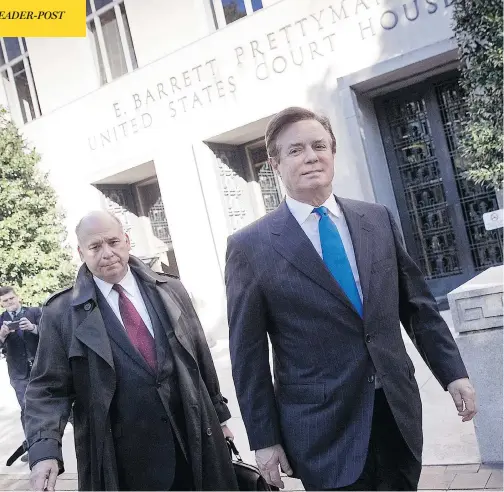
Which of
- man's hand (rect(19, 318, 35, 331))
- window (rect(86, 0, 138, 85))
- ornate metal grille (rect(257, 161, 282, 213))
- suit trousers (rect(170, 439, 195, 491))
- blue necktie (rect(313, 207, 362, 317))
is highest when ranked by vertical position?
window (rect(86, 0, 138, 85))

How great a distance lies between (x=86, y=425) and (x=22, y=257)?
5753mm

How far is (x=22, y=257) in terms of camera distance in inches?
300

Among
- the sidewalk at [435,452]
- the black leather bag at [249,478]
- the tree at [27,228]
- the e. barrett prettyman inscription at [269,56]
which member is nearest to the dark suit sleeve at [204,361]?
the black leather bag at [249,478]

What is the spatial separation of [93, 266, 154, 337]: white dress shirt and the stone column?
5.15 feet

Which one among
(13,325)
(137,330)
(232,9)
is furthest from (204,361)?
(232,9)

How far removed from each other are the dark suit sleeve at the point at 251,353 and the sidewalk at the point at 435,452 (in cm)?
163

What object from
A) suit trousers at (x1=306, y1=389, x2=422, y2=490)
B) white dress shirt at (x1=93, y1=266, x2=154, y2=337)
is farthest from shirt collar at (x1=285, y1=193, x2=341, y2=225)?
white dress shirt at (x1=93, y1=266, x2=154, y2=337)

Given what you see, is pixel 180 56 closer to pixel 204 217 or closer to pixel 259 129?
pixel 259 129

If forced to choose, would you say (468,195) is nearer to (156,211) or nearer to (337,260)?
(156,211)

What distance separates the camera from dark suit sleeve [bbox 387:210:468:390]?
205 cm

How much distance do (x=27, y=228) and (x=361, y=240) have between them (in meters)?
7.02

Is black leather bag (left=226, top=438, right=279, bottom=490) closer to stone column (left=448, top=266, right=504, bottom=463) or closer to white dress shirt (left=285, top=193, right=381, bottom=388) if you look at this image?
white dress shirt (left=285, top=193, right=381, bottom=388)

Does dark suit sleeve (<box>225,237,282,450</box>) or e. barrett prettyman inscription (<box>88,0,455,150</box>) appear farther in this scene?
e. barrett prettyman inscription (<box>88,0,455,150</box>)

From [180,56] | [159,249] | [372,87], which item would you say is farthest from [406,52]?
[159,249]
